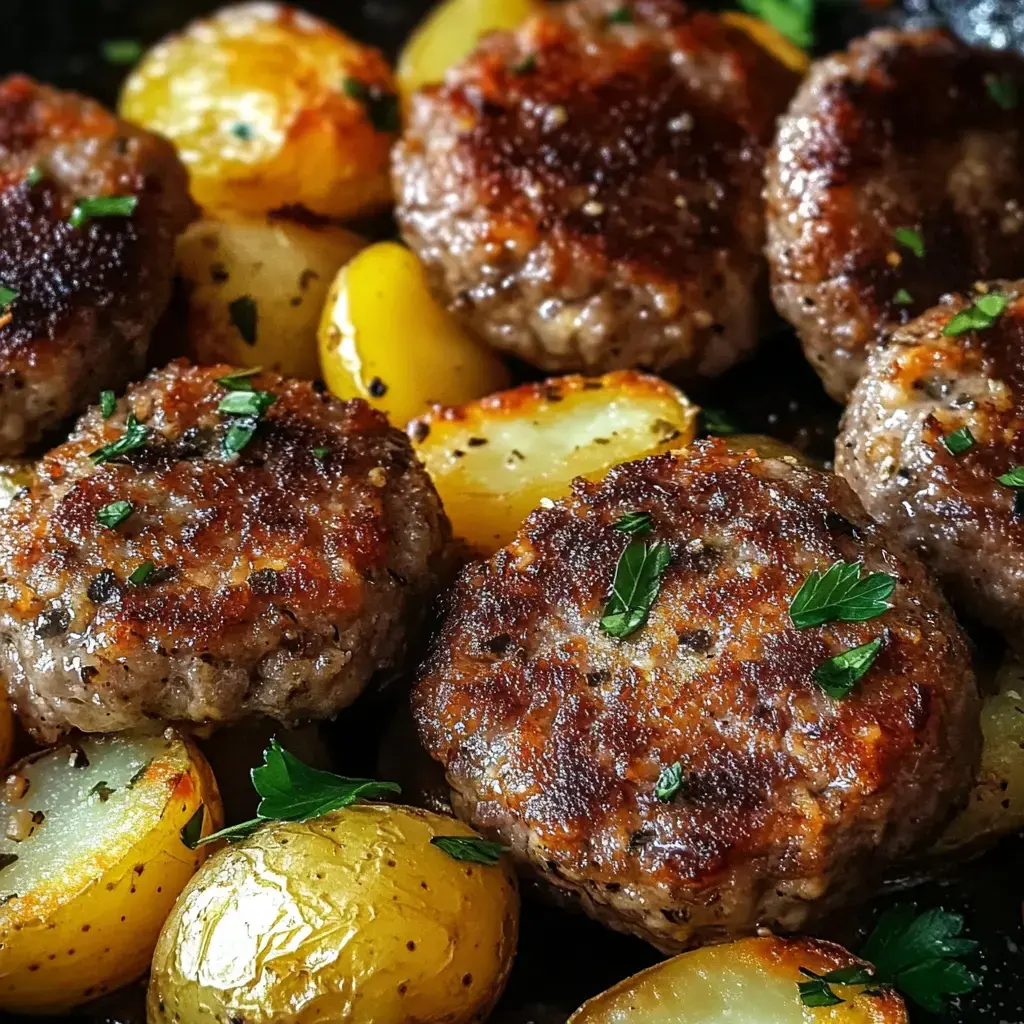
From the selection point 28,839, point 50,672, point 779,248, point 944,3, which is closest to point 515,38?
point 779,248

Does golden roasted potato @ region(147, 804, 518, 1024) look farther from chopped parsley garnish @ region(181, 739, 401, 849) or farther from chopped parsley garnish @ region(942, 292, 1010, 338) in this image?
chopped parsley garnish @ region(942, 292, 1010, 338)

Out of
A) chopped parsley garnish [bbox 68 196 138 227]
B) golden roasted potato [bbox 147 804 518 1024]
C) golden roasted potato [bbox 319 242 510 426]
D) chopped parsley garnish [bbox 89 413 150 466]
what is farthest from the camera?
golden roasted potato [bbox 319 242 510 426]

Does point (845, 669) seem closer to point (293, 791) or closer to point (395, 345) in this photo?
point (293, 791)

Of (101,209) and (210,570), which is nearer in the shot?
(210,570)

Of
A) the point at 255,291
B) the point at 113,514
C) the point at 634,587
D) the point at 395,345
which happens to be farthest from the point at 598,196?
the point at 113,514

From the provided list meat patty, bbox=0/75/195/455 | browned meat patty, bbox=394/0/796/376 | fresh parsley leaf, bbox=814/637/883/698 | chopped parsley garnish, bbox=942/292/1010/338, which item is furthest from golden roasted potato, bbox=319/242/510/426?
fresh parsley leaf, bbox=814/637/883/698

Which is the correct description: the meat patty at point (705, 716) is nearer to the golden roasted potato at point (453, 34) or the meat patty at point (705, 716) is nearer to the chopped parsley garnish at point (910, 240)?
the chopped parsley garnish at point (910, 240)

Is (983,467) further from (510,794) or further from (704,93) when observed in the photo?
(704,93)
